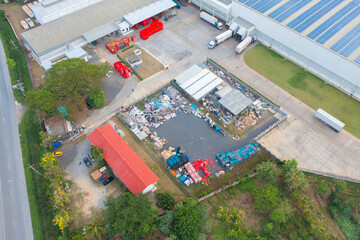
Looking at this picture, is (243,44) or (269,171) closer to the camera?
(269,171)

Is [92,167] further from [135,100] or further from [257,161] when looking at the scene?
[257,161]

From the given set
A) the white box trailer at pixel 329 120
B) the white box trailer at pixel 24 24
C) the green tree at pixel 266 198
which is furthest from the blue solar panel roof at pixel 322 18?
the white box trailer at pixel 24 24

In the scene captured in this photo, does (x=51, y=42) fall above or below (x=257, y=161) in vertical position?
above

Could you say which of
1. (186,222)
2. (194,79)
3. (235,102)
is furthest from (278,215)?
(194,79)

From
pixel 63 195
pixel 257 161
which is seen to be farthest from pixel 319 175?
pixel 63 195

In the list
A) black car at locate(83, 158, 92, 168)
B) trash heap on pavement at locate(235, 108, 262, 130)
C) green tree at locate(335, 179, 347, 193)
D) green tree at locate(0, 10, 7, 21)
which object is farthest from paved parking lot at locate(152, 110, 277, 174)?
green tree at locate(0, 10, 7, 21)

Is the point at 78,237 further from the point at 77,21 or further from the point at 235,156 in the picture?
the point at 77,21
